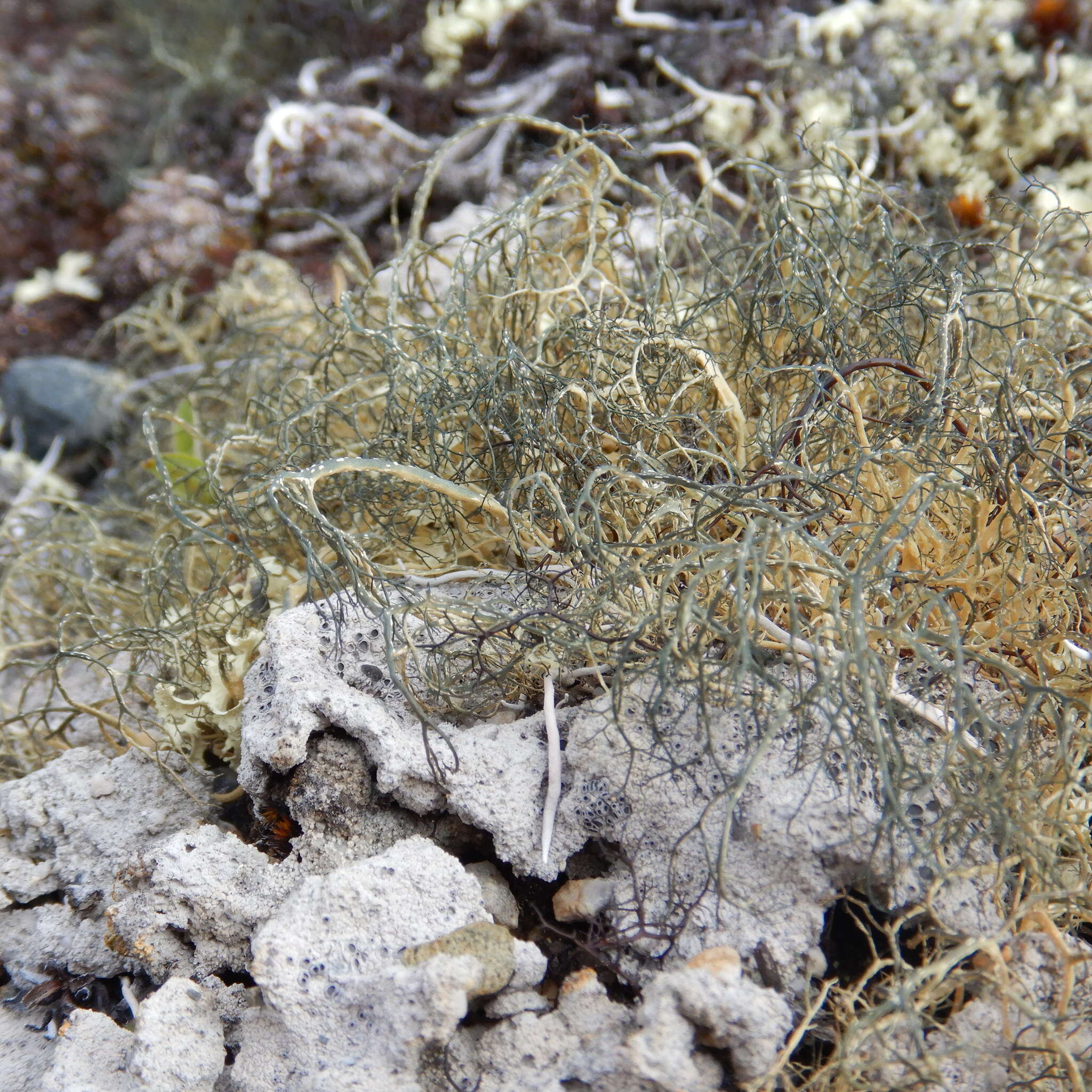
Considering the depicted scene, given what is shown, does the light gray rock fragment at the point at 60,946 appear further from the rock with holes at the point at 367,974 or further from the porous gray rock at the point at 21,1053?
the rock with holes at the point at 367,974

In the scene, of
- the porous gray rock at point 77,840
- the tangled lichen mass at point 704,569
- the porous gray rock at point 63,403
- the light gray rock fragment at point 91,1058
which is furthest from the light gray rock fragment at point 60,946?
the porous gray rock at point 63,403

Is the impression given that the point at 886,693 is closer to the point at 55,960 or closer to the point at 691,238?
the point at 55,960

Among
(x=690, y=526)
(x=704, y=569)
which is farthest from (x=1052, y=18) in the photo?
(x=704, y=569)

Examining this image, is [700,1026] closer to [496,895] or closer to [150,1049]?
[496,895]

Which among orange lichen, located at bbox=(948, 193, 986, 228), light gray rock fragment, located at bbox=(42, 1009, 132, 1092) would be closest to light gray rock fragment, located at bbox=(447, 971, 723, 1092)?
light gray rock fragment, located at bbox=(42, 1009, 132, 1092)

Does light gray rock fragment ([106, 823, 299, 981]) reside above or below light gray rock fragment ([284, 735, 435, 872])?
below

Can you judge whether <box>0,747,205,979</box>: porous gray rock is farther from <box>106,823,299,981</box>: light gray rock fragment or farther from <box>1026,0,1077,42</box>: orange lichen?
<box>1026,0,1077,42</box>: orange lichen
